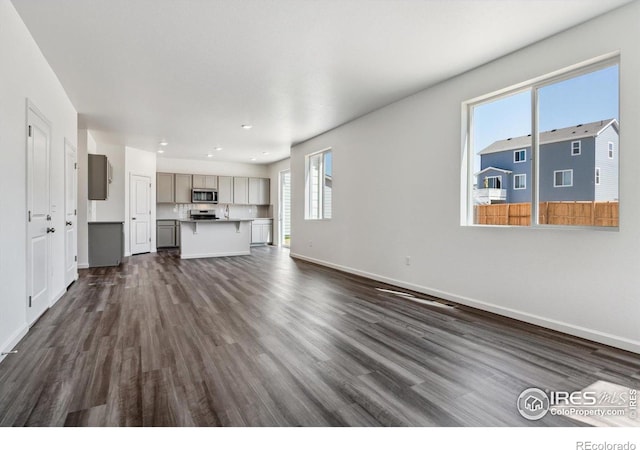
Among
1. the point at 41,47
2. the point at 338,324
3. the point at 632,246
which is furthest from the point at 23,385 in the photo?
the point at 632,246

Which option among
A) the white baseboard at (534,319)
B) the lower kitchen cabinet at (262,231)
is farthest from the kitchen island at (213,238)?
the white baseboard at (534,319)

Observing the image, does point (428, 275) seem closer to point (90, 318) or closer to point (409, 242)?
point (409, 242)

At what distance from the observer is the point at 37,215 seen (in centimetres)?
330

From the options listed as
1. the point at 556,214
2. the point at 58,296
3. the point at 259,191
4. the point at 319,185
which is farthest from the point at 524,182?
the point at 259,191

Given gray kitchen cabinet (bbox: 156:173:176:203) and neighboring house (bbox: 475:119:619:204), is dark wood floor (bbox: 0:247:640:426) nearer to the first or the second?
neighboring house (bbox: 475:119:619:204)

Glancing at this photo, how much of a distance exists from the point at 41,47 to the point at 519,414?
Result: 5053mm

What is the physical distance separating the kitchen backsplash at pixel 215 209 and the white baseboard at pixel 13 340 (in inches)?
304

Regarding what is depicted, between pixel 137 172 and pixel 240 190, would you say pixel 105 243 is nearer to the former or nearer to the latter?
pixel 137 172

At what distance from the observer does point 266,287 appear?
15.8 feet

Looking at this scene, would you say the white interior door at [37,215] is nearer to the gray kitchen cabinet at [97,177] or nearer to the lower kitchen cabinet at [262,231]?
the gray kitchen cabinet at [97,177]

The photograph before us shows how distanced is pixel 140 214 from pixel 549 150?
892 centimetres

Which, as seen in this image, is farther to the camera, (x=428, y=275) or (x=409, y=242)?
(x=409, y=242)

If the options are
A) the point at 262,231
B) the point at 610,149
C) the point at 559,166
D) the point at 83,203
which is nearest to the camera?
the point at 610,149

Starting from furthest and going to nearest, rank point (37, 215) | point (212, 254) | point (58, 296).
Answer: point (212, 254), point (58, 296), point (37, 215)
